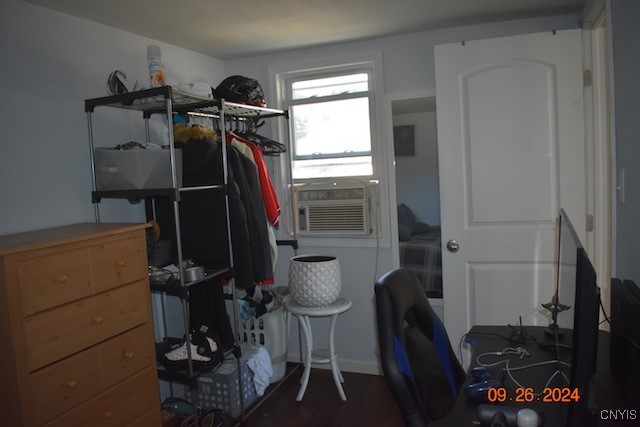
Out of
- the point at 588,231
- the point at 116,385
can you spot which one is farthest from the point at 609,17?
the point at 116,385

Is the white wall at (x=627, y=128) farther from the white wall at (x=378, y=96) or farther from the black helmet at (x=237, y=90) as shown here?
the black helmet at (x=237, y=90)

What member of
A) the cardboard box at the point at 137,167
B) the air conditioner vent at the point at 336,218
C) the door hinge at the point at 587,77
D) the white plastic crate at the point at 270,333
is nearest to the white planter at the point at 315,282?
the white plastic crate at the point at 270,333

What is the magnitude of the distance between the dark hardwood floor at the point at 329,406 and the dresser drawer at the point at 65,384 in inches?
41.8

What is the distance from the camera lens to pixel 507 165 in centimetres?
270

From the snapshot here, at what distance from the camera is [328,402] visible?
2900 mm

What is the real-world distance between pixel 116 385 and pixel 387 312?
1.27 meters

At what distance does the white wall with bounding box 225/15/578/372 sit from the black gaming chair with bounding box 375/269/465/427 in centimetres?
153

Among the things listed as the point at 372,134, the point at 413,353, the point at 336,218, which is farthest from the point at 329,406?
the point at 372,134

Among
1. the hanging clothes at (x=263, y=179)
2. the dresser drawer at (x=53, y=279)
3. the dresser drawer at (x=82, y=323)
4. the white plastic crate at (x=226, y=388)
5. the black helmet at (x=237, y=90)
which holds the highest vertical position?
the black helmet at (x=237, y=90)

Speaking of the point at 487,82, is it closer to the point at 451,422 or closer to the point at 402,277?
the point at 402,277

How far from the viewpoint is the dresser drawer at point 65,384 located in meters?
1.69

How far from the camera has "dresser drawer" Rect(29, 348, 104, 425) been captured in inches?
66.4

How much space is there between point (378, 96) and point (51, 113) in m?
1.90

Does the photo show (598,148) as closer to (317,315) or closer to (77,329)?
(317,315)
